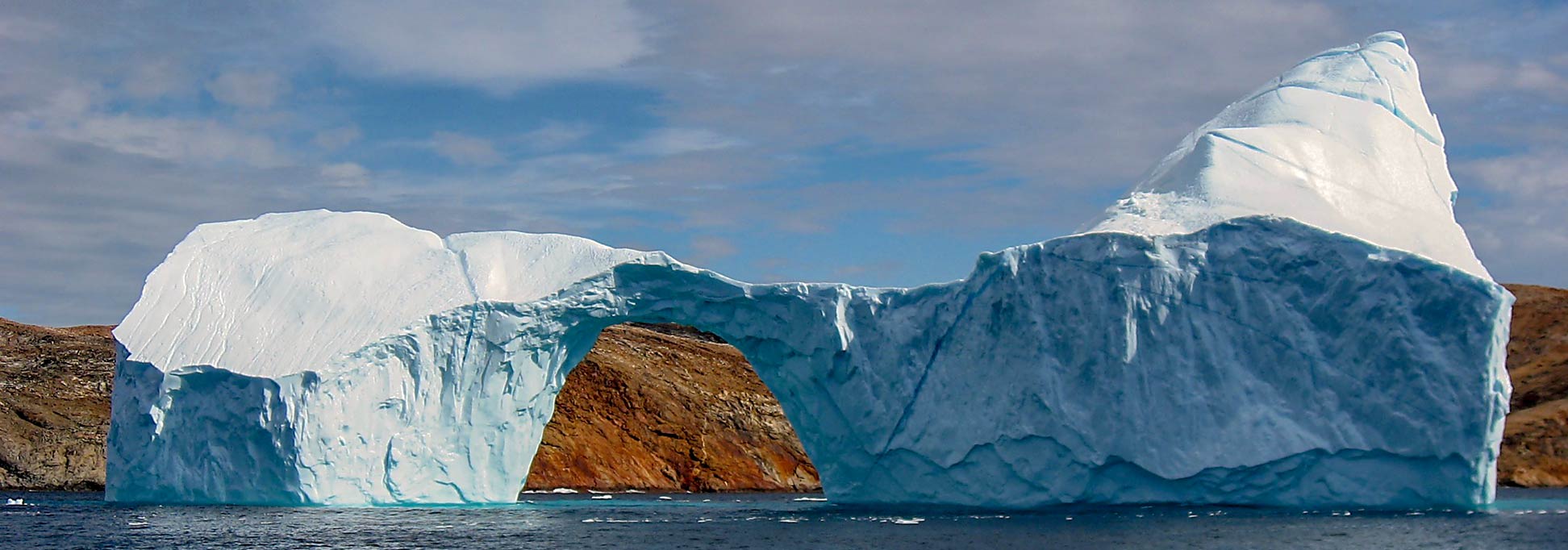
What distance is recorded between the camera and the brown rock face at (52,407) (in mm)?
36562

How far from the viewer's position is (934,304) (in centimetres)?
2308

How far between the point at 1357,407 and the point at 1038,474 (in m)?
4.42

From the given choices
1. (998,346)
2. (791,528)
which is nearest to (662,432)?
(998,346)

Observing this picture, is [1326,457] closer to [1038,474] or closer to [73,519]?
[1038,474]

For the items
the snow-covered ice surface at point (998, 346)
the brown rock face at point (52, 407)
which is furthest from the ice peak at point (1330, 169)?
the brown rock face at point (52, 407)

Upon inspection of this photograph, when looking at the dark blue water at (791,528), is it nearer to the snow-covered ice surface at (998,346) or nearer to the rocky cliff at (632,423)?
the snow-covered ice surface at (998,346)

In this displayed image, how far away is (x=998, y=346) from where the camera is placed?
22.1m

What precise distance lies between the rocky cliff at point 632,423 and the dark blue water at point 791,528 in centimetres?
1386

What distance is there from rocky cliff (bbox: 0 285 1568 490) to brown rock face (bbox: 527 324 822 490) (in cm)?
4

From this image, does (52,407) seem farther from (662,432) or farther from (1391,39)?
(1391,39)

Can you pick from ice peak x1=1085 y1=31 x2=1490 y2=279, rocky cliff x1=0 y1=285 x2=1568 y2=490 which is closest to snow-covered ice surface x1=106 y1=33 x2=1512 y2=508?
ice peak x1=1085 y1=31 x2=1490 y2=279

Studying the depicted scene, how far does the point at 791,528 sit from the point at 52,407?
86.5 feet

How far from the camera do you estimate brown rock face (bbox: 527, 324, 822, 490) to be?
41938mm

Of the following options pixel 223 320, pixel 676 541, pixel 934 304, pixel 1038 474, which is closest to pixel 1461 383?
pixel 1038 474
